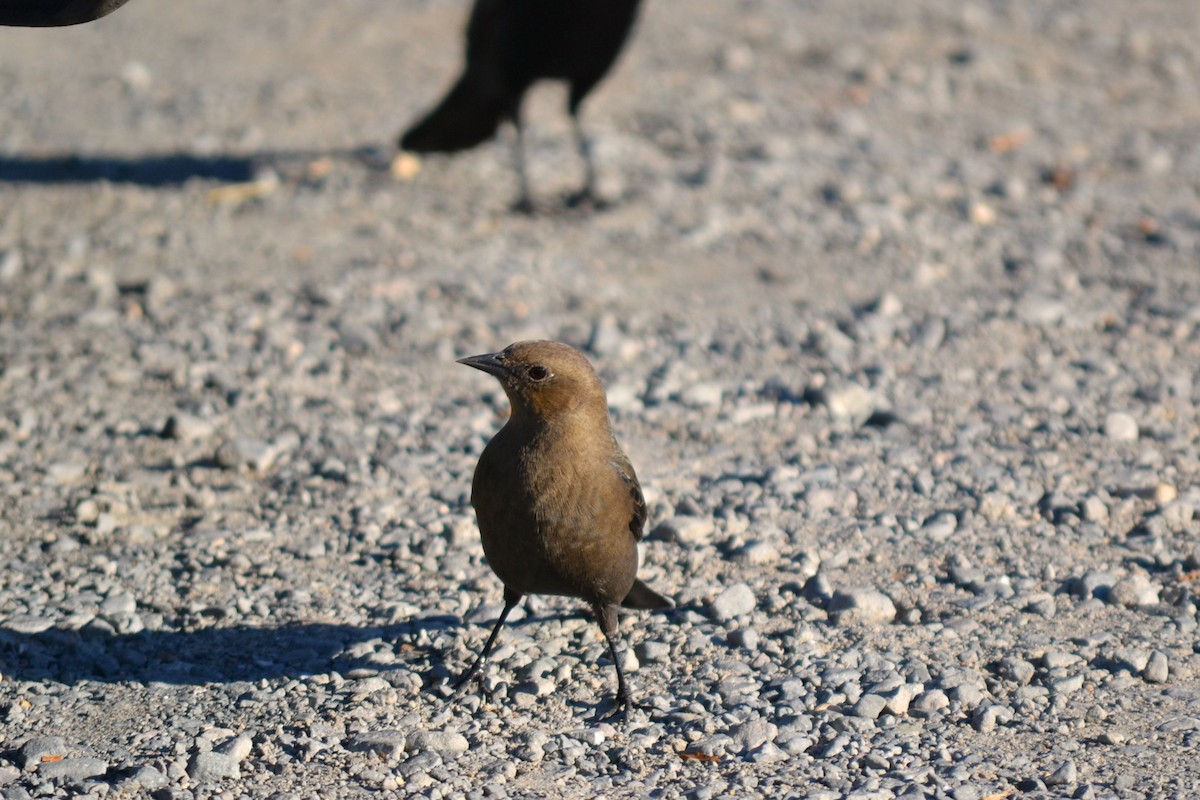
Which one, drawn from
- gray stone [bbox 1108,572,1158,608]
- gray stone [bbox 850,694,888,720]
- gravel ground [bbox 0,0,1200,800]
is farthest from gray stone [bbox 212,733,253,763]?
gray stone [bbox 1108,572,1158,608]

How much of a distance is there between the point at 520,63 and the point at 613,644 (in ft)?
14.1

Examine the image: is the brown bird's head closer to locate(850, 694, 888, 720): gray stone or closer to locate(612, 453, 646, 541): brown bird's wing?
locate(612, 453, 646, 541): brown bird's wing

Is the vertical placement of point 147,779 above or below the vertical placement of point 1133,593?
below

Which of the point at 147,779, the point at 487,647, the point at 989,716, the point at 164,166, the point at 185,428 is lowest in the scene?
the point at 164,166

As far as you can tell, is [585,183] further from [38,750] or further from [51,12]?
[38,750]

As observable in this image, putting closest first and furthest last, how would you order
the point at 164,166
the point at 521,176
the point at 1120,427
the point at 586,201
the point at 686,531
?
the point at 686,531 < the point at 1120,427 < the point at 521,176 < the point at 586,201 < the point at 164,166

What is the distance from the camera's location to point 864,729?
378cm

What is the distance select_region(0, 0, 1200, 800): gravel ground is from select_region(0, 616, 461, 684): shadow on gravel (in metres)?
0.01

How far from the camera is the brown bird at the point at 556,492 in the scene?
12.3ft

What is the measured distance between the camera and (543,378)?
3873mm

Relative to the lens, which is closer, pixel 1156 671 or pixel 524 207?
pixel 1156 671

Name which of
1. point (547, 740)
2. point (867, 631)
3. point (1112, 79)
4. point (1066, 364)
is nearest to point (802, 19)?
point (1112, 79)

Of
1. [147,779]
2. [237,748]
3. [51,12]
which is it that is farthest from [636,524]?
[51,12]

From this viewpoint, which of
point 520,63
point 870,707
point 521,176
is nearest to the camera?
point 870,707
